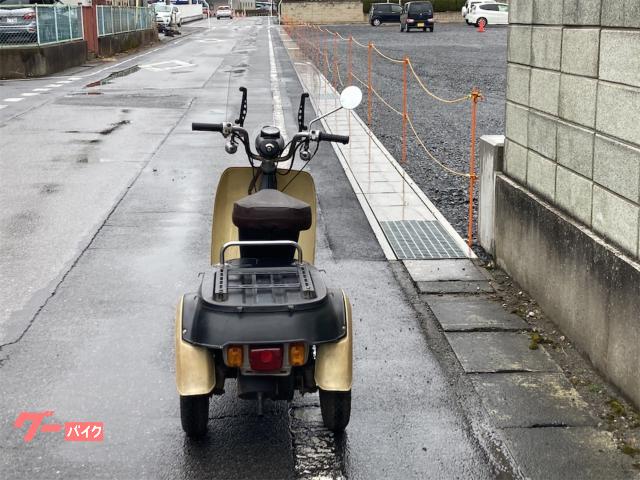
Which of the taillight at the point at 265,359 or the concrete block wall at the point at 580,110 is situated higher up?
the concrete block wall at the point at 580,110

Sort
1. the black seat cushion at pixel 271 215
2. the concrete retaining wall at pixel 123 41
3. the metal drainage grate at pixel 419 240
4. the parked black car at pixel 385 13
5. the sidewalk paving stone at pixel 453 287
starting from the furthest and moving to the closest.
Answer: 1. the parked black car at pixel 385 13
2. the concrete retaining wall at pixel 123 41
3. the metal drainage grate at pixel 419 240
4. the sidewalk paving stone at pixel 453 287
5. the black seat cushion at pixel 271 215

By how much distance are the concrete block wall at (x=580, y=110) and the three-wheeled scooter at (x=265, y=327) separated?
6.02 ft

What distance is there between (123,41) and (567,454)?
3999cm

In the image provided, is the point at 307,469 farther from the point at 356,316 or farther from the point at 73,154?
the point at 73,154

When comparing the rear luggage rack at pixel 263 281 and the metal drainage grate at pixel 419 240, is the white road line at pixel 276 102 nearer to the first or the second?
the metal drainage grate at pixel 419 240

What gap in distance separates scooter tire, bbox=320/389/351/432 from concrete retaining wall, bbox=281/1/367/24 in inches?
3026

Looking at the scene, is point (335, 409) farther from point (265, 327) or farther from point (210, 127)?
point (210, 127)

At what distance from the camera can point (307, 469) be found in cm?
448

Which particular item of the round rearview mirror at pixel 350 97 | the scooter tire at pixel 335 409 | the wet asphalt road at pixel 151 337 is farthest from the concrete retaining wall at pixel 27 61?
the scooter tire at pixel 335 409

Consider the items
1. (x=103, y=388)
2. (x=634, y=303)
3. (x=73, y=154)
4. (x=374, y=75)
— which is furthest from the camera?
(x=374, y=75)

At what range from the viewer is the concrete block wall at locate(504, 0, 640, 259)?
521 cm

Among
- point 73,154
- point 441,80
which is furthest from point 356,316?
point 441,80

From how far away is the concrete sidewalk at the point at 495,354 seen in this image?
460 cm

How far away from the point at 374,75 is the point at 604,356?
23.0 metres
